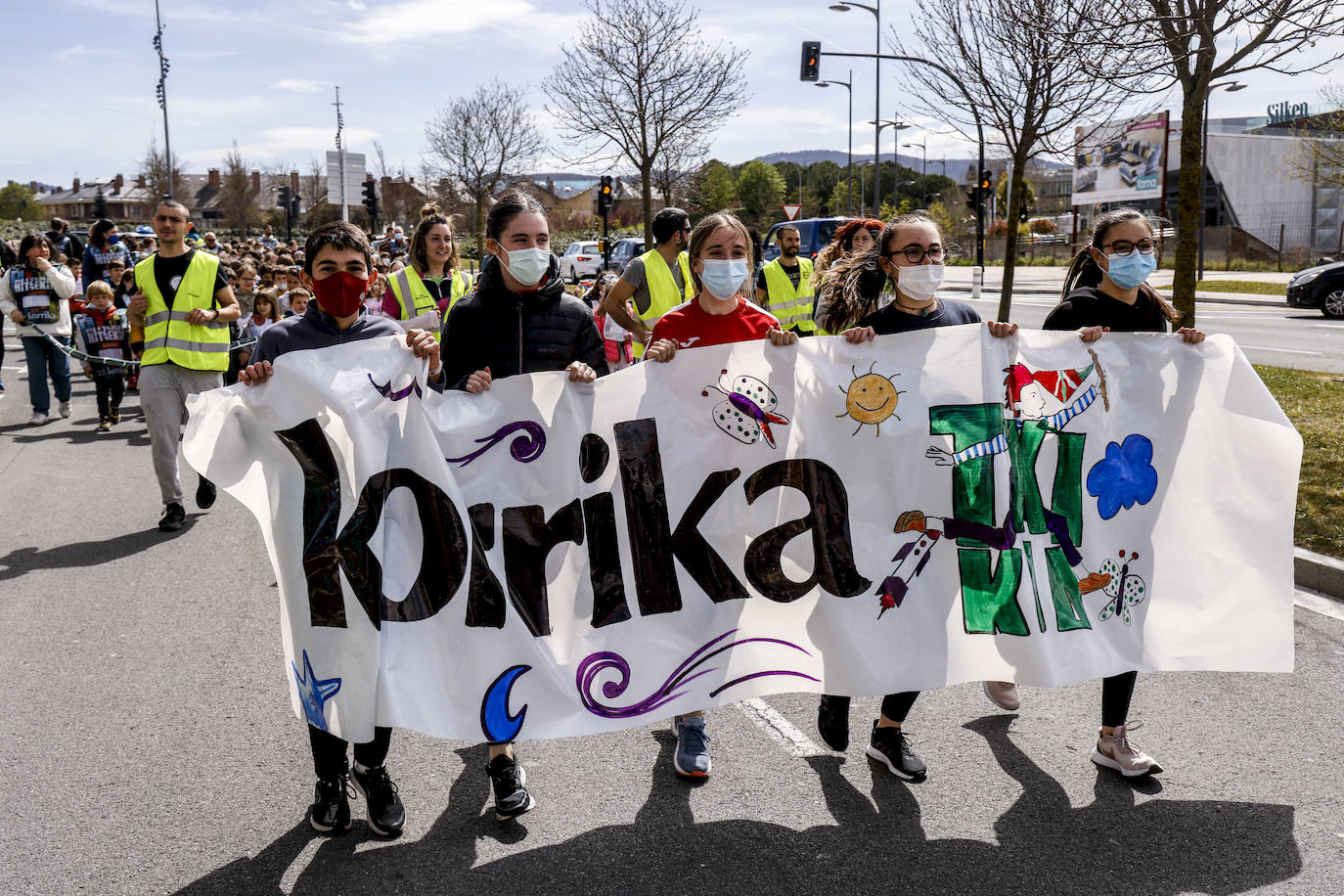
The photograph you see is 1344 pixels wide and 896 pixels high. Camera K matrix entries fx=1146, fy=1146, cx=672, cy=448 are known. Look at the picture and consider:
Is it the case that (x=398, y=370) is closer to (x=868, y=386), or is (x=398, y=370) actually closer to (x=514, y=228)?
(x=514, y=228)

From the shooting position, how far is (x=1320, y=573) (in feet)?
19.9

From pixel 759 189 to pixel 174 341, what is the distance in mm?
75305

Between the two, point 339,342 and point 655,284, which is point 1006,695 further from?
point 655,284

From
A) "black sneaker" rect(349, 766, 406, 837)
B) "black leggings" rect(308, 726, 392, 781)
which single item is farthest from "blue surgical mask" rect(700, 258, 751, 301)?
"black sneaker" rect(349, 766, 406, 837)

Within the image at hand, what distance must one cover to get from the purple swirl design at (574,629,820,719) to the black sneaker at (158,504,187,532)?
202 inches

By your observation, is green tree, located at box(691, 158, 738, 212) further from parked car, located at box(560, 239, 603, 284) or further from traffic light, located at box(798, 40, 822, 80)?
traffic light, located at box(798, 40, 822, 80)

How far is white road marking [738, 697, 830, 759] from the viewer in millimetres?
4285

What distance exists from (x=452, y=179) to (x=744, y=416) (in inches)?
1840

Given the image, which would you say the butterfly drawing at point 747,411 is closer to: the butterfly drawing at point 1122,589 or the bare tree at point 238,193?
the butterfly drawing at point 1122,589

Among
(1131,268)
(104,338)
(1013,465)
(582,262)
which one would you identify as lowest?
(1013,465)

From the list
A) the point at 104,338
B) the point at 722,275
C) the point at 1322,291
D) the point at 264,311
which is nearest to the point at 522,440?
the point at 722,275

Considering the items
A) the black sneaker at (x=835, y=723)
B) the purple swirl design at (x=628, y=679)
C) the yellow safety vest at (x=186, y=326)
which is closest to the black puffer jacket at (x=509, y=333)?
the purple swirl design at (x=628, y=679)

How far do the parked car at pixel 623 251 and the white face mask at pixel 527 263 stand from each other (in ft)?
99.7

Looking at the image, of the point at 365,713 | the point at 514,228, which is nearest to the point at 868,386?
the point at 514,228
